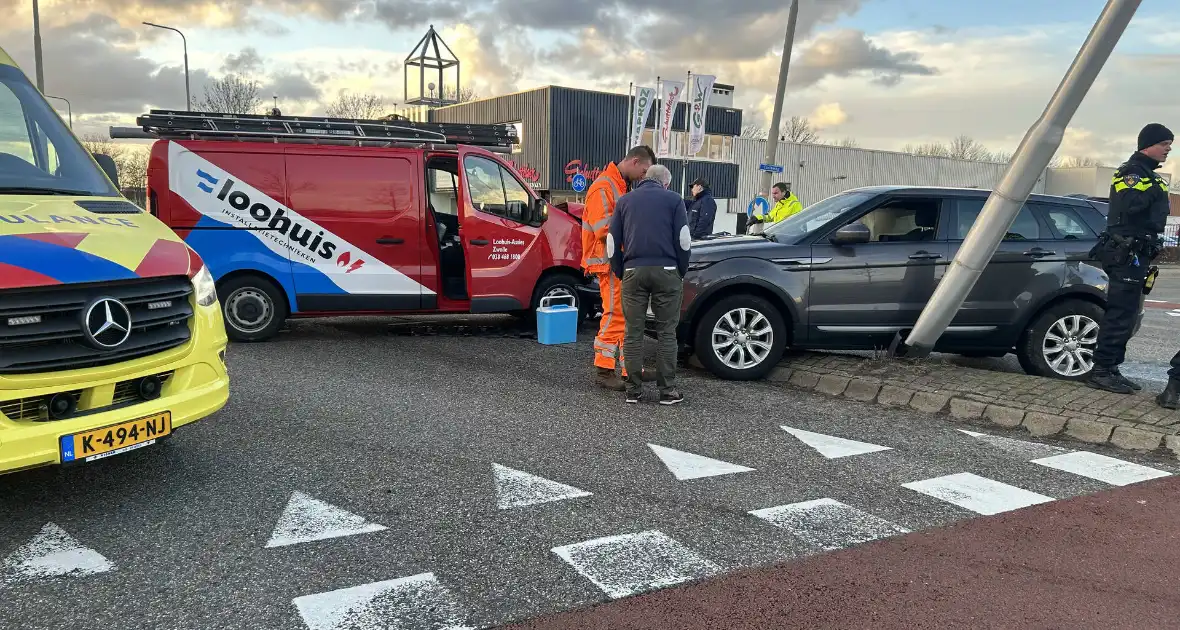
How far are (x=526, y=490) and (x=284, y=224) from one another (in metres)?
5.15

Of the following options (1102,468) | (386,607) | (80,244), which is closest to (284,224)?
(80,244)

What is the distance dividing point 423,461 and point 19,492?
6.54 feet

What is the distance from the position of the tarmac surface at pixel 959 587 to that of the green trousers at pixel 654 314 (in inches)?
103

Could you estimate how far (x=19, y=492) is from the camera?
393 cm

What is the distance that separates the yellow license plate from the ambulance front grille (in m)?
0.29

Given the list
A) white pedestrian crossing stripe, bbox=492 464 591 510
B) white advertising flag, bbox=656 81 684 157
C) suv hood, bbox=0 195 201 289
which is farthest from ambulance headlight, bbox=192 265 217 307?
white advertising flag, bbox=656 81 684 157

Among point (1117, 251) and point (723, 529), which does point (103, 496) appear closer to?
point (723, 529)

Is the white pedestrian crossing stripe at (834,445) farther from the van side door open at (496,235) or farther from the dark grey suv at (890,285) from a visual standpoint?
the van side door open at (496,235)

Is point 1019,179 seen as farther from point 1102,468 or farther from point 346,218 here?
point 346,218

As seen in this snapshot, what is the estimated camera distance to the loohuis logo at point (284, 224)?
7.82 metres

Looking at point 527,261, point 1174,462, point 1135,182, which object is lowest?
point 1174,462

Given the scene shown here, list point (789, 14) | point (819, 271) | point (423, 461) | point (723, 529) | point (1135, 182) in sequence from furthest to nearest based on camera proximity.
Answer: point (789, 14), point (819, 271), point (1135, 182), point (423, 461), point (723, 529)

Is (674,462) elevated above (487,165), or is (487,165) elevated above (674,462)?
(487,165)

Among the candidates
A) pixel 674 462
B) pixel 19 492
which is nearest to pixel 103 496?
pixel 19 492
